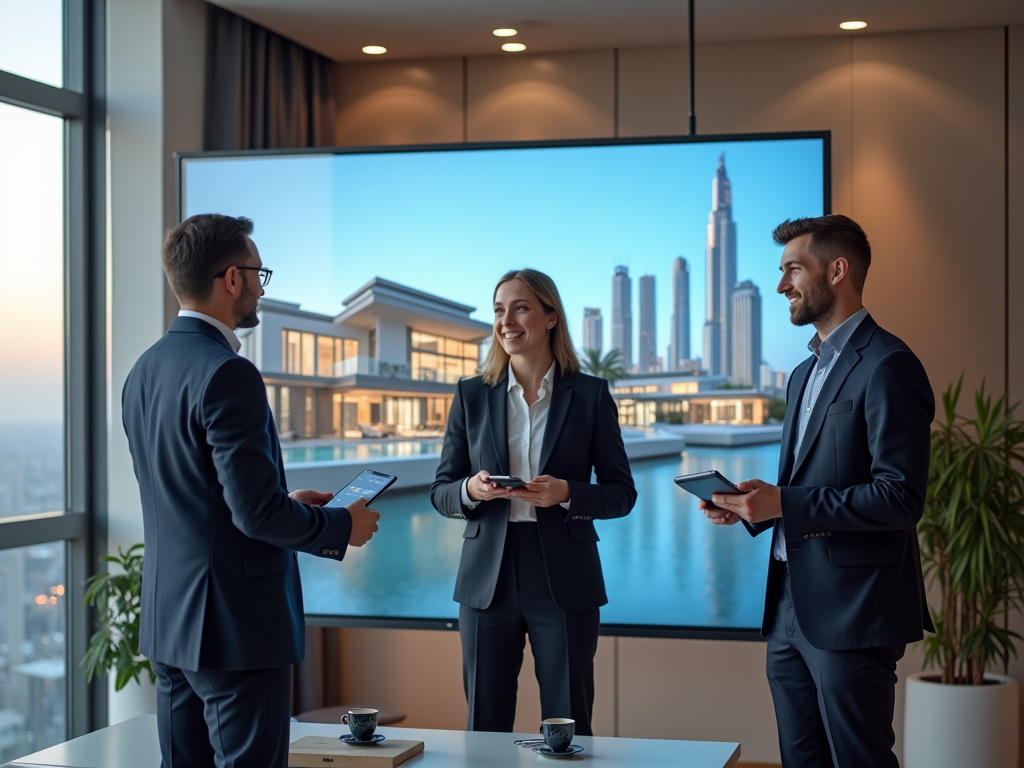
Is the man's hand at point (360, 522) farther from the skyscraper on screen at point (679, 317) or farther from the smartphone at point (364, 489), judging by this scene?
the skyscraper on screen at point (679, 317)

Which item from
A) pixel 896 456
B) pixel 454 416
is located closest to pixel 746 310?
pixel 454 416

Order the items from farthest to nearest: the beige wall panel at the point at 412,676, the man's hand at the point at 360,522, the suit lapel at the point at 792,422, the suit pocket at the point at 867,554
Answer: the beige wall panel at the point at 412,676 → the suit lapel at the point at 792,422 → the suit pocket at the point at 867,554 → the man's hand at the point at 360,522

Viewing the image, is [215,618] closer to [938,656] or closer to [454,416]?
[454,416]

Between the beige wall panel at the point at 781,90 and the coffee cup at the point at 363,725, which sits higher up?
the beige wall panel at the point at 781,90

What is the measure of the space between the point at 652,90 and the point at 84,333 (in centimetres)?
277

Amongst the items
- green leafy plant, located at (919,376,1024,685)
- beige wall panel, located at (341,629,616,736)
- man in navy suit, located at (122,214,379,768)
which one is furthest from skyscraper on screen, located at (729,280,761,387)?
man in navy suit, located at (122,214,379,768)

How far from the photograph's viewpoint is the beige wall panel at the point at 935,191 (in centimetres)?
450

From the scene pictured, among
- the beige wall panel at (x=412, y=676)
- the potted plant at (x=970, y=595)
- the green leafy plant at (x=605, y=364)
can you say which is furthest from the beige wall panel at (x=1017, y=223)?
the beige wall panel at (x=412, y=676)

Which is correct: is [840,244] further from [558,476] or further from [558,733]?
[558,733]

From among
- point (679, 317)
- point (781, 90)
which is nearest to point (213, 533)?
point (679, 317)

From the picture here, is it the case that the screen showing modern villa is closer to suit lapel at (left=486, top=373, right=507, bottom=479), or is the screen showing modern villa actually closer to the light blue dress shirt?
suit lapel at (left=486, top=373, right=507, bottom=479)

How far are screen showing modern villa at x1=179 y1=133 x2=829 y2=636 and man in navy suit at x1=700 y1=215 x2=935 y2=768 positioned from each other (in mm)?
1378

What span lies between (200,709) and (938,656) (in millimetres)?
3100

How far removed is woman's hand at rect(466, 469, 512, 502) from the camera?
9.12 feet
